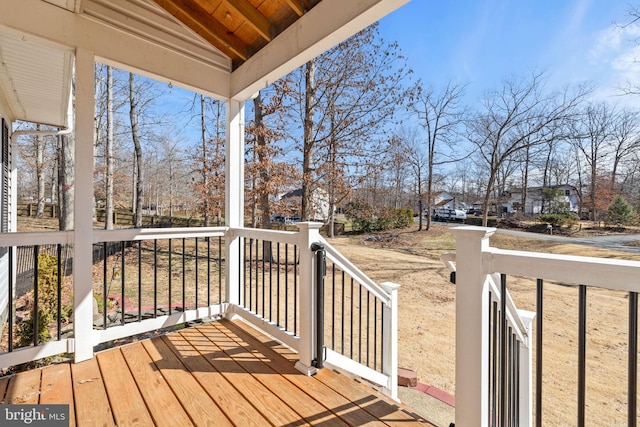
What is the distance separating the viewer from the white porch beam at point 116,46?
210cm

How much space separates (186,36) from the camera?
285 centimetres

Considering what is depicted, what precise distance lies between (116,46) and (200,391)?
2739 mm

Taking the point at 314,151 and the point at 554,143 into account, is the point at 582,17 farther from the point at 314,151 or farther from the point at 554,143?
the point at 314,151

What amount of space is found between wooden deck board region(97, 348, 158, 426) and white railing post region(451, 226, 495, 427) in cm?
166

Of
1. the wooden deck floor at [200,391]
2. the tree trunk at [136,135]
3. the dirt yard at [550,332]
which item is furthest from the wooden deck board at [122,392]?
the tree trunk at [136,135]

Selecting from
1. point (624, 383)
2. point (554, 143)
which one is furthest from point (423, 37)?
point (624, 383)

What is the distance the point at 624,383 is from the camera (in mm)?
4164

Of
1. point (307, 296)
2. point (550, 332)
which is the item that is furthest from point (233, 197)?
point (550, 332)

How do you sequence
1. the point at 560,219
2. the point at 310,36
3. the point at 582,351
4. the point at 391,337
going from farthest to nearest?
the point at 560,219, the point at 391,337, the point at 310,36, the point at 582,351

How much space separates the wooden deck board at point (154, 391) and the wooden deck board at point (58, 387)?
0.35m

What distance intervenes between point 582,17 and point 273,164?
9.51 meters

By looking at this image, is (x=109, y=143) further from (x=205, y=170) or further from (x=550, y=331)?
(x=550, y=331)

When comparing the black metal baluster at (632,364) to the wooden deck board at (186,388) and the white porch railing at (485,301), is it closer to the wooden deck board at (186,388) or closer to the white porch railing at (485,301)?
the white porch railing at (485,301)

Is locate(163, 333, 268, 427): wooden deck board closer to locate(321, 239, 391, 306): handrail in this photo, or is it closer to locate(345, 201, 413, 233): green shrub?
locate(321, 239, 391, 306): handrail
